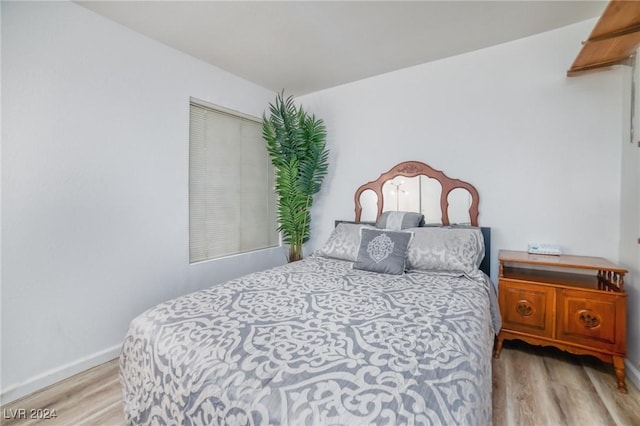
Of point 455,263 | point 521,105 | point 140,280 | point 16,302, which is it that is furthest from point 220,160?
point 521,105

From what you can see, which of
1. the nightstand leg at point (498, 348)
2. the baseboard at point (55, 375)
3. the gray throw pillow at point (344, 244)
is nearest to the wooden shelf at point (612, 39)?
the gray throw pillow at point (344, 244)

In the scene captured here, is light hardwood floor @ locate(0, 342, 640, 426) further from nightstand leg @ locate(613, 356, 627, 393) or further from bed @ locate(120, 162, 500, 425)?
bed @ locate(120, 162, 500, 425)

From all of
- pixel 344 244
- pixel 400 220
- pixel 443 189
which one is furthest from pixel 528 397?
pixel 443 189

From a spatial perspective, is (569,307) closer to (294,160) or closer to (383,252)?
(383,252)

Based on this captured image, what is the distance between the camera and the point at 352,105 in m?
3.38

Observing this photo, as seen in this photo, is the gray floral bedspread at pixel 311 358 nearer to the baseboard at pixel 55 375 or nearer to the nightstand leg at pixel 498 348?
the nightstand leg at pixel 498 348

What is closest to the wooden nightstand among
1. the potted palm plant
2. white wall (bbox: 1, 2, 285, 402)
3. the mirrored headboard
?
the mirrored headboard

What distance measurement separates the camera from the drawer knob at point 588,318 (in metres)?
1.90

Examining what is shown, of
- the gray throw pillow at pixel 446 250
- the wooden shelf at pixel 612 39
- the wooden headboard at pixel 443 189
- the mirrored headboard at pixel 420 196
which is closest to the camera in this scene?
the wooden shelf at pixel 612 39

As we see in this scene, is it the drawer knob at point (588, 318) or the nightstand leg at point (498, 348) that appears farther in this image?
the nightstand leg at point (498, 348)

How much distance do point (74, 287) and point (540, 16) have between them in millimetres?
3920

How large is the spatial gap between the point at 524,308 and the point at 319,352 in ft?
6.07

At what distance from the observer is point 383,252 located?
224 centimetres

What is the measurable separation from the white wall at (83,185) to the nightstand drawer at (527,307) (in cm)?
273
